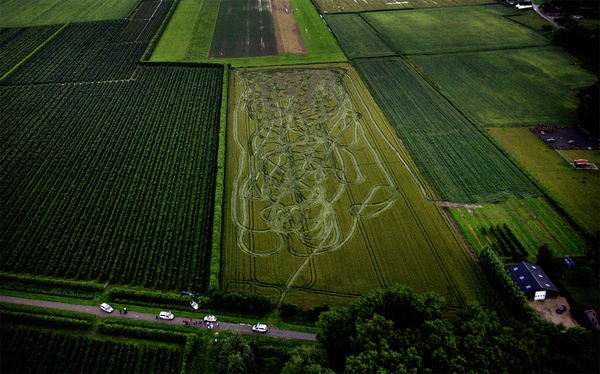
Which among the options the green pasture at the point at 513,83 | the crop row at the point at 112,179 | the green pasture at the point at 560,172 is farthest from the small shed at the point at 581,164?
the crop row at the point at 112,179

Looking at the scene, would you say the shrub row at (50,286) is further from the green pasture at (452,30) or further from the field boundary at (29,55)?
the green pasture at (452,30)

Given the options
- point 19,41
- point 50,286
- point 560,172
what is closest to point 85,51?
point 19,41

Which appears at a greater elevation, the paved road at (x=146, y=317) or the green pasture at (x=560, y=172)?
the green pasture at (x=560, y=172)

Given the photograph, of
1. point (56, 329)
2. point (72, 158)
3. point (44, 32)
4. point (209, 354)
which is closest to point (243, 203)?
point (209, 354)

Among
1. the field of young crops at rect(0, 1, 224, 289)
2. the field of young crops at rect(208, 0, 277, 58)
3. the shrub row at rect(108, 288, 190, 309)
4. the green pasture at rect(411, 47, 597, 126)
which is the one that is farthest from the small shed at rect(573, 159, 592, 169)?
the field of young crops at rect(208, 0, 277, 58)

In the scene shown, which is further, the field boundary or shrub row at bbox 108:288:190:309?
the field boundary

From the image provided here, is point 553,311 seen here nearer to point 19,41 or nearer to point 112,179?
point 112,179

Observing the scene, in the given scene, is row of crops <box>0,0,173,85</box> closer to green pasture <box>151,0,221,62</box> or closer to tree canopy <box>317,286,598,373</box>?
green pasture <box>151,0,221,62</box>
